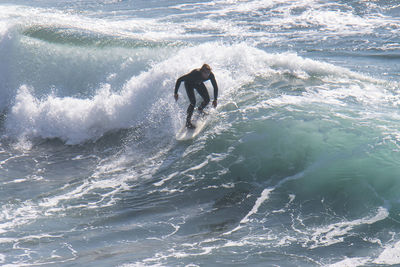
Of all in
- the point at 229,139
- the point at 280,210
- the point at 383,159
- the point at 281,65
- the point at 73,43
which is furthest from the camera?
the point at 73,43

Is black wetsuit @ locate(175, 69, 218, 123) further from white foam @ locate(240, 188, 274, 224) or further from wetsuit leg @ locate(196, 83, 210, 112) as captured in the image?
white foam @ locate(240, 188, 274, 224)

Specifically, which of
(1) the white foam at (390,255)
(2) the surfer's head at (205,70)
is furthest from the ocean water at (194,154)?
(2) the surfer's head at (205,70)

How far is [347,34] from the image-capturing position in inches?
819

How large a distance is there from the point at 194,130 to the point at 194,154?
0.94 meters

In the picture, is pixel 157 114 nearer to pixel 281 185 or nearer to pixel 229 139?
pixel 229 139

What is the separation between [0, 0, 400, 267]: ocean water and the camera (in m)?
7.46

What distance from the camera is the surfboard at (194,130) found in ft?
38.8

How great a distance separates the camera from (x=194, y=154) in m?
11.1

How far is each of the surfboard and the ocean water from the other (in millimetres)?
206

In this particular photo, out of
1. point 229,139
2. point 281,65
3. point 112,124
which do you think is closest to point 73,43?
point 112,124

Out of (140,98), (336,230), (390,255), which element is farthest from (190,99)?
(390,255)

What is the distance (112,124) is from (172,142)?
225 centimetres

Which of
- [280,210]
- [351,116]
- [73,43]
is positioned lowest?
[280,210]

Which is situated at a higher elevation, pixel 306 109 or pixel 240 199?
pixel 306 109
